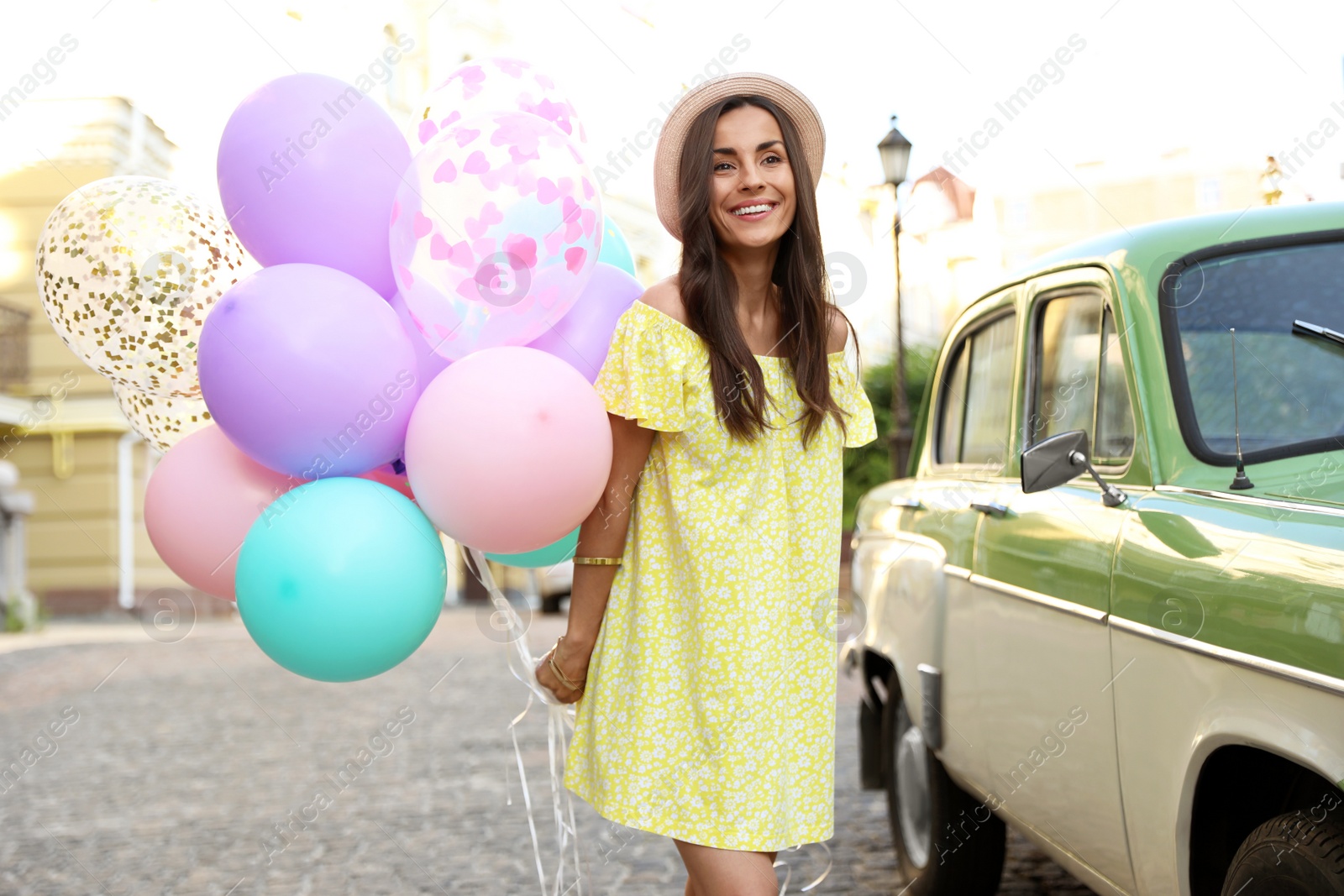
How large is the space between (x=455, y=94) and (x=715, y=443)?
1.11 m

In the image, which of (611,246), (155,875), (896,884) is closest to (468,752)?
(155,875)

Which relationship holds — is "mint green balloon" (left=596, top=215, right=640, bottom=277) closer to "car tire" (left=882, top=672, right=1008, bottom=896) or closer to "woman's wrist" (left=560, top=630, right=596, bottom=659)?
"woman's wrist" (left=560, top=630, right=596, bottom=659)

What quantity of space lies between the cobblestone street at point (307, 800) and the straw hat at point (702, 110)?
1273 millimetres

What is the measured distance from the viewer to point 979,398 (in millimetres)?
4191

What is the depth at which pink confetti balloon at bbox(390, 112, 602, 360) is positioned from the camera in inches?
95.7

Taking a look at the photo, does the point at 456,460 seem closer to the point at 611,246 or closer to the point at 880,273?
the point at 611,246

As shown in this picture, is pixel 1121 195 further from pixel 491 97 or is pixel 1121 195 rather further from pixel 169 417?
pixel 169 417

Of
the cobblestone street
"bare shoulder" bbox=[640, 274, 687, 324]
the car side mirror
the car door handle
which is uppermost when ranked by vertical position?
"bare shoulder" bbox=[640, 274, 687, 324]

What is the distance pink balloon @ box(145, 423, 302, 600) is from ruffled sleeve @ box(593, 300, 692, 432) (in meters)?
0.72

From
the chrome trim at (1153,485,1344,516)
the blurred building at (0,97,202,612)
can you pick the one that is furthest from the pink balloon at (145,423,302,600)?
the blurred building at (0,97,202,612)

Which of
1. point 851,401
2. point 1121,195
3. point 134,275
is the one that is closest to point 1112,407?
point 851,401

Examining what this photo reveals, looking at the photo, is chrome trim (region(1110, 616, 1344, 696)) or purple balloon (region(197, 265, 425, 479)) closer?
chrome trim (region(1110, 616, 1344, 696))

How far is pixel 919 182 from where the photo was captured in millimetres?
10633

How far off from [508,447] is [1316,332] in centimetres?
183
